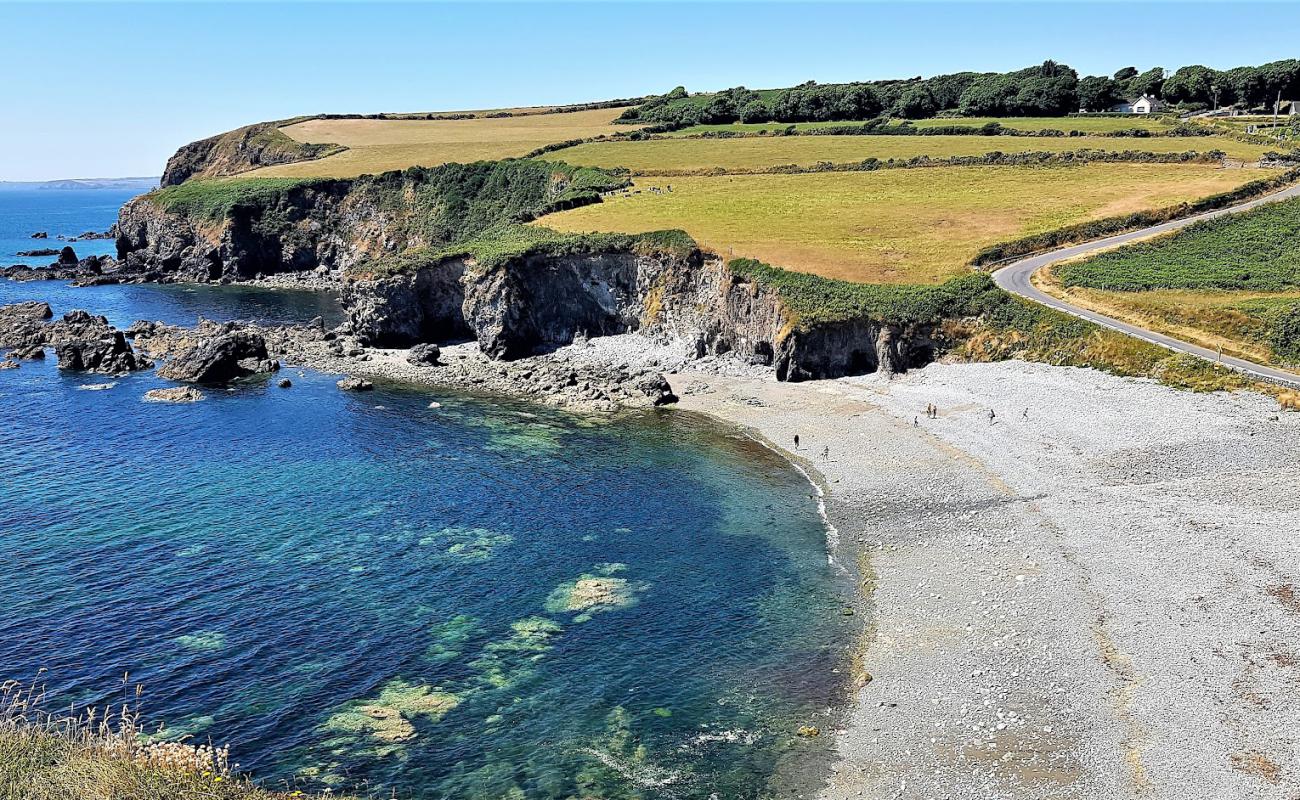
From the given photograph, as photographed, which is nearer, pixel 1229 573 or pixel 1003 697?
pixel 1003 697

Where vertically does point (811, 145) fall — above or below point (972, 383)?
above

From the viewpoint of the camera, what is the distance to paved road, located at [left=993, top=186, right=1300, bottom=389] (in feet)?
198

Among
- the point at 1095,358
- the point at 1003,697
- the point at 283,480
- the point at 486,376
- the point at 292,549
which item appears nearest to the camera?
the point at 1003,697

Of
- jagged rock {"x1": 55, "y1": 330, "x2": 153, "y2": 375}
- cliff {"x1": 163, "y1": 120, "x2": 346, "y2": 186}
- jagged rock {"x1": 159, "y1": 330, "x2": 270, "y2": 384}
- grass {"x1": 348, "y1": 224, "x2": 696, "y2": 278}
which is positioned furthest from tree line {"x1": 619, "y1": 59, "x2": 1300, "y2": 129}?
jagged rock {"x1": 55, "y1": 330, "x2": 153, "y2": 375}

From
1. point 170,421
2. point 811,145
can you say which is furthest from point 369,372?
point 811,145

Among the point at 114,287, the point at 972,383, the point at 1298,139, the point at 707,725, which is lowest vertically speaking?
the point at 707,725

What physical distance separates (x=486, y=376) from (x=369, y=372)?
12486mm

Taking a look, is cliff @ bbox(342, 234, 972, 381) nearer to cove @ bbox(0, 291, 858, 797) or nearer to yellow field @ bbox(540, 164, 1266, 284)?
yellow field @ bbox(540, 164, 1266, 284)

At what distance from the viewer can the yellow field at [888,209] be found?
87.6 meters

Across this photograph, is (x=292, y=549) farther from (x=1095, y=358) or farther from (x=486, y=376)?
(x=1095, y=358)

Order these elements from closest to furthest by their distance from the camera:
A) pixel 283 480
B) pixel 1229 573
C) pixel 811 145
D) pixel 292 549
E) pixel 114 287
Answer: pixel 1229 573 → pixel 292 549 → pixel 283 480 → pixel 114 287 → pixel 811 145

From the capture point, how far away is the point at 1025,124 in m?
148

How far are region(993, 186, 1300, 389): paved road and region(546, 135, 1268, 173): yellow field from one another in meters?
26.7

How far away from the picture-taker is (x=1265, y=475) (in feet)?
158
